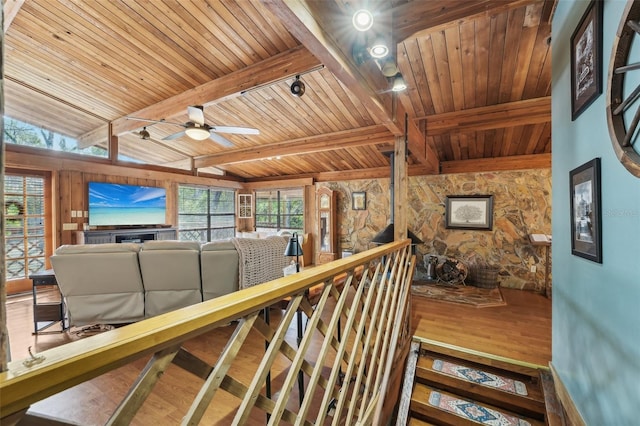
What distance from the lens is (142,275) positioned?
117 inches

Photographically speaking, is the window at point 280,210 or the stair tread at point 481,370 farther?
the window at point 280,210

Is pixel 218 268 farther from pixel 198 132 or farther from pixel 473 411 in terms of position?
pixel 473 411

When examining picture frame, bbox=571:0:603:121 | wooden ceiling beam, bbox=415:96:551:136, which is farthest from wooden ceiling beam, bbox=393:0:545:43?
wooden ceiling beam, bbox=415:96:551:136

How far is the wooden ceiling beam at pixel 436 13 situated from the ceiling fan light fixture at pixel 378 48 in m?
0.79

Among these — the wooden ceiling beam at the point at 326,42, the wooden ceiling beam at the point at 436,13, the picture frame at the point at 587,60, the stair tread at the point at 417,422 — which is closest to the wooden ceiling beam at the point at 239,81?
the wooden ceiling beam at the point at 436,13

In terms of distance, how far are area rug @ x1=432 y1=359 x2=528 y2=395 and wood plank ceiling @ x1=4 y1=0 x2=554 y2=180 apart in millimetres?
2581

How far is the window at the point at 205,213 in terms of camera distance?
6984 mm

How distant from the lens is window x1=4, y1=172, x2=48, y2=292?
443 cm

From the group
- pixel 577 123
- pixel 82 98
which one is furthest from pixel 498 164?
pixel 82 98

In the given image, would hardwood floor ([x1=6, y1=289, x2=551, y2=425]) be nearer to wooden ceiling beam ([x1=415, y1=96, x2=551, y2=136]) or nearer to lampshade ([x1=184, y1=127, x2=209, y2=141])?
lampshade ([x1=184, y1=127, x2=209, y2=141])

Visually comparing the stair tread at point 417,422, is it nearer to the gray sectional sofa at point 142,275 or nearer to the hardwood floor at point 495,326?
the hardwood floor at point 495,326

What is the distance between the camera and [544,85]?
11.1ft

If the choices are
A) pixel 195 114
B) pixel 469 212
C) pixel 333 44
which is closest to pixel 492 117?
pixel 469 212

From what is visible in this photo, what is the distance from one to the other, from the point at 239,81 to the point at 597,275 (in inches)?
154
